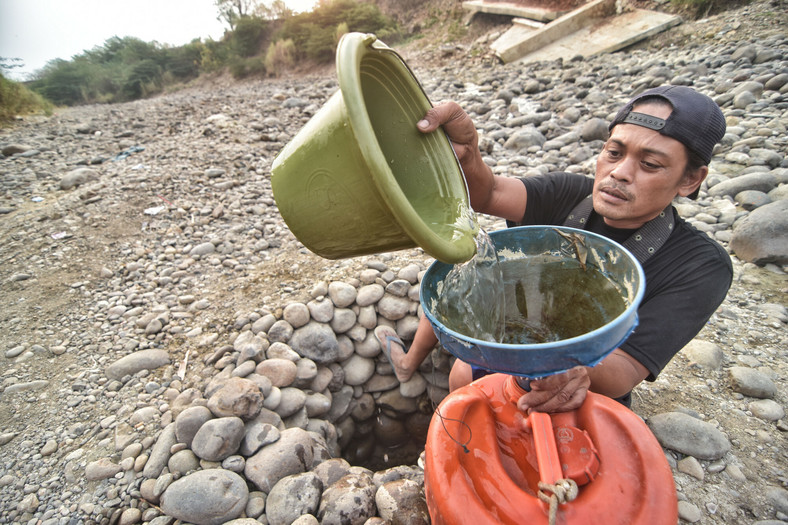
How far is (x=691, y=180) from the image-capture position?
148 centimetres

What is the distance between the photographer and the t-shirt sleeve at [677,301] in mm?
1289

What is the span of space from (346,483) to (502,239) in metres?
1.07

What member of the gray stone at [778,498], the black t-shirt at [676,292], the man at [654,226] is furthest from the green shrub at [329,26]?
the gray stone at [778,498]

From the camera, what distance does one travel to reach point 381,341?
2410 millimetres

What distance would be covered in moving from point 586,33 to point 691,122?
24.8 ft

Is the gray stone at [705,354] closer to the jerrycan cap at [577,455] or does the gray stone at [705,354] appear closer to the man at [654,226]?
the man at [654,226]

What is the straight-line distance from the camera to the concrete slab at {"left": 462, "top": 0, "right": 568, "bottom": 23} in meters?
8.25

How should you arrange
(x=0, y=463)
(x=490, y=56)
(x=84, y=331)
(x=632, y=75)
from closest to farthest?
(x=0, y=463) < (x=84, y=331) < (x=632, y=75) < (x=490, y=56)

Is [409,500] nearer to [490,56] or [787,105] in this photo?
[787,105]

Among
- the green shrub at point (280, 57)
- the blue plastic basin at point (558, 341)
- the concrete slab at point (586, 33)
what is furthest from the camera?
the green shrub at point (280, 57)

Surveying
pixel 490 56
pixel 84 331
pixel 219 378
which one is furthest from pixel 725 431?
pixel 490 56

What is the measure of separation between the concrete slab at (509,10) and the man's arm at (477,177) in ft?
26.9

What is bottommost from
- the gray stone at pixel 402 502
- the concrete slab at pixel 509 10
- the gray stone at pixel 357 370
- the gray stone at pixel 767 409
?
the gray stone at pixel 357 370

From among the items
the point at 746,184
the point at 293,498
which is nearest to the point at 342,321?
the point at 293,498
